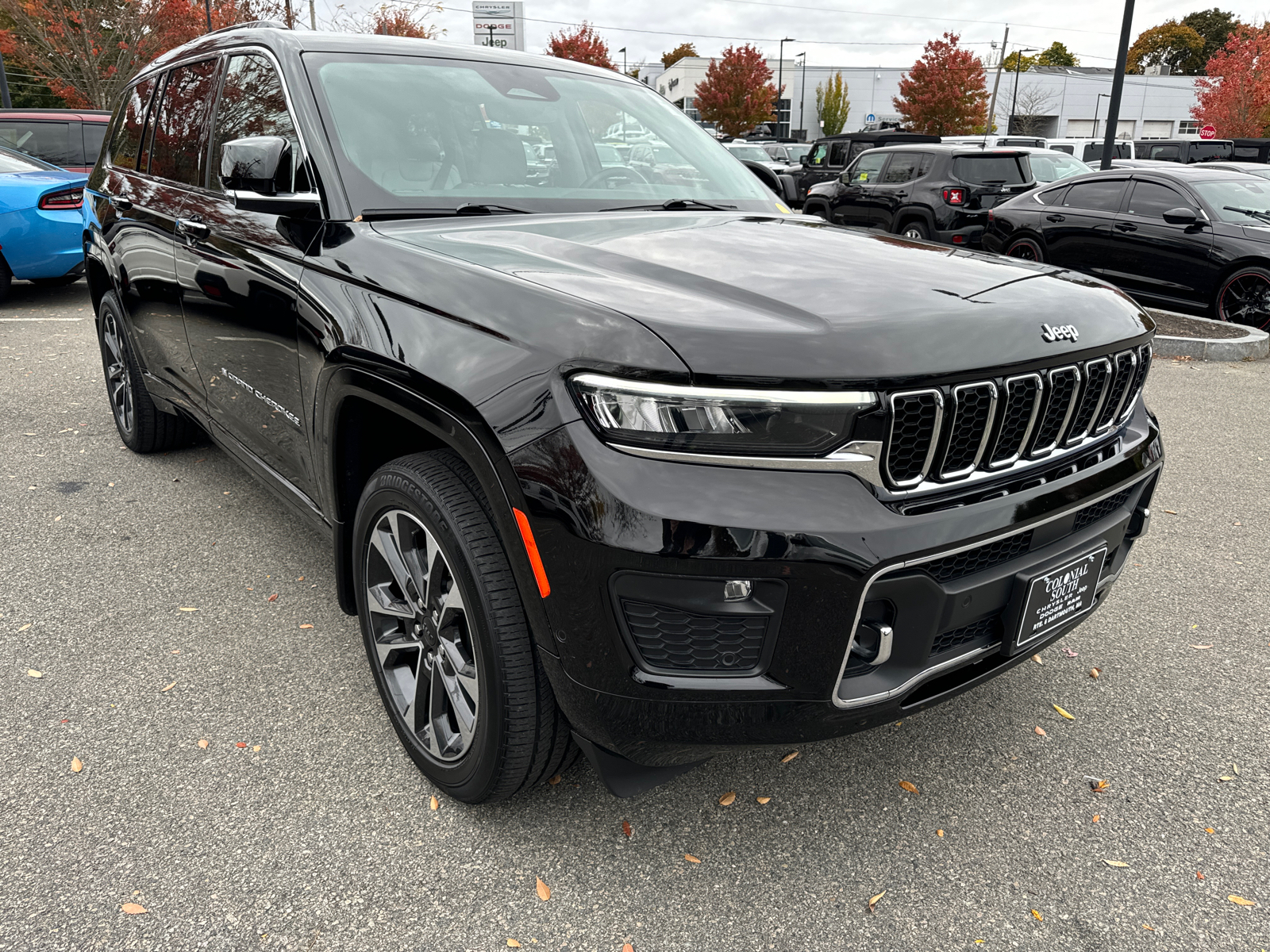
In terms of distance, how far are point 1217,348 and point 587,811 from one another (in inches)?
300

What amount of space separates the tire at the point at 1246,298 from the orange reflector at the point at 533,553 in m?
8.92

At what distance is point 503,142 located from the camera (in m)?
2.96

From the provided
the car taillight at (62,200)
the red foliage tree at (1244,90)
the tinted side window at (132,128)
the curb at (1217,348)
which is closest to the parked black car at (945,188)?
the curb at (1217,348)

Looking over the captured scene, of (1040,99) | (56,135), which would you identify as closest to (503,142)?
(56,135)

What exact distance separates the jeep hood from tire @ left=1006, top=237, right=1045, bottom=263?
8.29m

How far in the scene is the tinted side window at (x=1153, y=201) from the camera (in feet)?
29.1

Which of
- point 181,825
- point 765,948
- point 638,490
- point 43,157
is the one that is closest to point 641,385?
A: point 638,490

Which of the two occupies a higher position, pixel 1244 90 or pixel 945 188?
pixel 1244 90

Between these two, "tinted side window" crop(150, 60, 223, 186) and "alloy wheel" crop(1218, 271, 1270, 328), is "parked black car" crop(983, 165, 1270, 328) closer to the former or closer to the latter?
"alloy wheel" crop(1218, 271, 1270, 328)

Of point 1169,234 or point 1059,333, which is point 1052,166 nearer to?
point 1169,234

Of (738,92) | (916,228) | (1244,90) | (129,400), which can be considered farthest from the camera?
(738,92)

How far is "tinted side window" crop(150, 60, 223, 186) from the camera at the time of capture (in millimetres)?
3430

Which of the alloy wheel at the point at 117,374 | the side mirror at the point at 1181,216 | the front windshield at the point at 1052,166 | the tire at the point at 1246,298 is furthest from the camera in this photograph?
the front windshield at the point at 1052,166

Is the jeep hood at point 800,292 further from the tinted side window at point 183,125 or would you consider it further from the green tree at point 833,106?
the green tree at point 833,106
